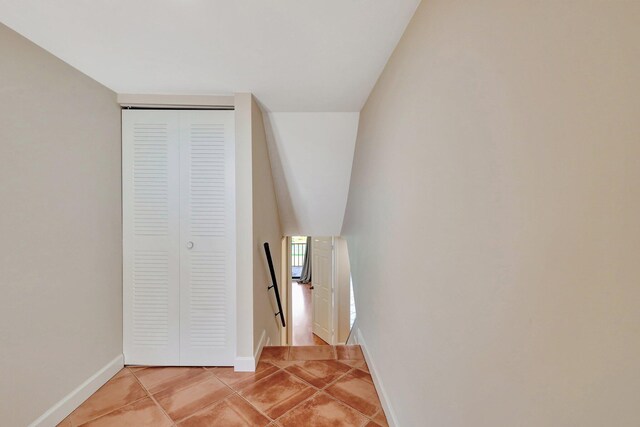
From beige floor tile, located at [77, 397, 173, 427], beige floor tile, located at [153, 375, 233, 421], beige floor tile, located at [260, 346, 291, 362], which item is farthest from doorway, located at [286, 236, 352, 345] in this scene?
beige floor tile, located at [77, 397, 173, 427]

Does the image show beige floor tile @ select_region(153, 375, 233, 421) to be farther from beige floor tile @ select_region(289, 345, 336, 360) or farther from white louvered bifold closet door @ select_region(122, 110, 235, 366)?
beige floor tile @ select_region(289, 345, 336, 360)

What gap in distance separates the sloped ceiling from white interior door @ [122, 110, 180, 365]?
1.06 feet

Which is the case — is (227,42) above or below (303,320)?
above

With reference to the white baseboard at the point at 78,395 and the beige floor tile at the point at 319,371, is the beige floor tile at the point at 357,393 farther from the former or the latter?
the white baseboard at the point at 78,395

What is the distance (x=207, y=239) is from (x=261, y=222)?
1.63ft

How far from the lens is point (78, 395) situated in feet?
5.42

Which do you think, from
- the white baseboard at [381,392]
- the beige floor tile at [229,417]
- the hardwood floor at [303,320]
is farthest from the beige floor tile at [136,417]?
the hardwood floor at [303,320]

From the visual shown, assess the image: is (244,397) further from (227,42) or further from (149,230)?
(227,42)

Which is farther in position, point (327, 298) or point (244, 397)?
point (327, 298)

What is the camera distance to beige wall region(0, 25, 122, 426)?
130cm

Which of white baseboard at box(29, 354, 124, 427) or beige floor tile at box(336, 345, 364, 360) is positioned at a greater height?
white baseboard at box(29, 354, 124, 427)

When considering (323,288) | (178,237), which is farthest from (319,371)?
(323,288)

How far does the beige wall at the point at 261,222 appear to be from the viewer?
2.12 meters

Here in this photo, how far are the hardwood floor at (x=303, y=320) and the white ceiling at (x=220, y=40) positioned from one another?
4.82 metres
